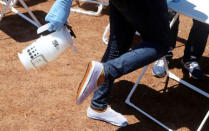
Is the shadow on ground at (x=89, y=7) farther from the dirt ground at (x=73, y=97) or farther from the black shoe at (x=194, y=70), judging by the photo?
the black shoe at (x=194, y=70)

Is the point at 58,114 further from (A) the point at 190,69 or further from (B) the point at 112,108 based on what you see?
(A) the point at 190,69

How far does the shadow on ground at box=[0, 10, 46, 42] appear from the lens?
3.38 meters

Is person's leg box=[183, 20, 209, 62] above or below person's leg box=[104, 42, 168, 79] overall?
below

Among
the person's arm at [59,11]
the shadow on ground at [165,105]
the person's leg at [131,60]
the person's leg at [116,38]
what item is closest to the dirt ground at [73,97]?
the shadow on ground at [165,105]

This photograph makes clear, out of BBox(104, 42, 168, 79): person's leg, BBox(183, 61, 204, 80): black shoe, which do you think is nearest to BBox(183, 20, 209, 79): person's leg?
BBox(183, 61, 204, 80): black shoe

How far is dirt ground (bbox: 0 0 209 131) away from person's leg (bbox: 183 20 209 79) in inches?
3.5

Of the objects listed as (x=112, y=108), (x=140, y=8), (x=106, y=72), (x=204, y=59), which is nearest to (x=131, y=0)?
(x=140, y=8)

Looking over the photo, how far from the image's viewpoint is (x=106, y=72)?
68.3 inches

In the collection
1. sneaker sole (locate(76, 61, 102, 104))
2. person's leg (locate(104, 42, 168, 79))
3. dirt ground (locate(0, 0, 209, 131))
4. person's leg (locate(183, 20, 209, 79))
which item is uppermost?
person's leg (locate(104, 42, 168, 79))

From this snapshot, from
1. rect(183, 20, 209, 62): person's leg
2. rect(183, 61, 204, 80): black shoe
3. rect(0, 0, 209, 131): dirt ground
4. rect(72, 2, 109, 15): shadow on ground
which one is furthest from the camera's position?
rect(72, 2, 109, 15): shadow on ground

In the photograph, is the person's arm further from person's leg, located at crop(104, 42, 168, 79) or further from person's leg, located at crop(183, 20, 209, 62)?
person's leg, located at crop(183, 20, 209, 62)

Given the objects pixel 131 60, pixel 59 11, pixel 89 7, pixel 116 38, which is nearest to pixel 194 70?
pixel 116 38

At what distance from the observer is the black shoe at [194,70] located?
9.42ft

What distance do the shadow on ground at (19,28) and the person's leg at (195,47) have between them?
1.72 metres
